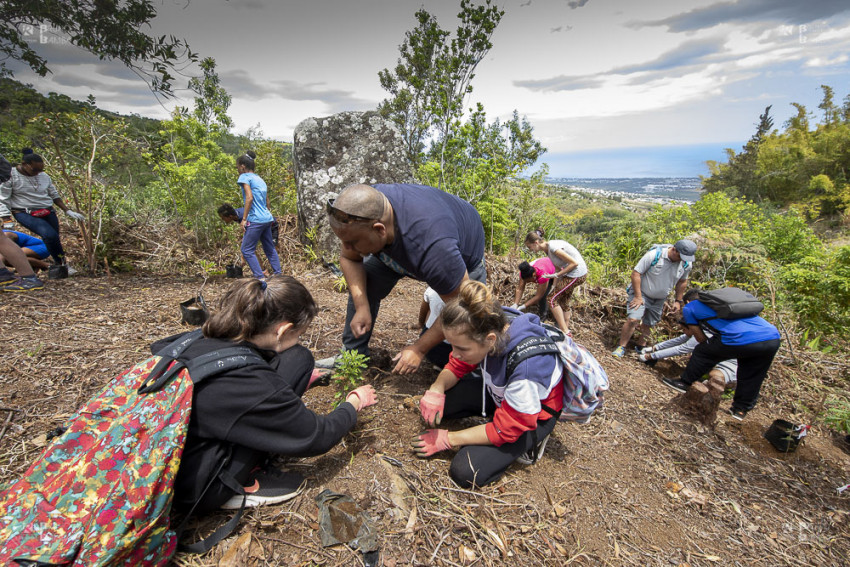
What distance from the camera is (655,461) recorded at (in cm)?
272

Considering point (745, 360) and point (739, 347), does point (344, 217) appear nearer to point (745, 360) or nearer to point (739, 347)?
point (739, 347)

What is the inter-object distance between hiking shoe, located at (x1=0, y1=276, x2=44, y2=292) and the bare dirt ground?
0.79 meters

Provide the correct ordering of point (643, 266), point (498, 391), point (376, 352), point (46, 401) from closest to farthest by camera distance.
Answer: point (498, 391), point (46, 401), point (376, 352), point (643, 266)

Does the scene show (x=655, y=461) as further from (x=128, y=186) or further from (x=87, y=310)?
(x=128, y=186)

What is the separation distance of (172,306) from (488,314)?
14.2 ft

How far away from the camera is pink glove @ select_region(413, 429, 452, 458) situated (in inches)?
88.7

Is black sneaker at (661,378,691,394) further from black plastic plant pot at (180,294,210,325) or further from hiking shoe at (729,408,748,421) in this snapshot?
black plastic plant pot at (180,294,210,325)

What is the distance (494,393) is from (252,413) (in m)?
1.48

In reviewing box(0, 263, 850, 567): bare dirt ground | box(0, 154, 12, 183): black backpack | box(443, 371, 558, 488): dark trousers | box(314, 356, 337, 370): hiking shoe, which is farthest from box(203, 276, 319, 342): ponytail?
box(0, 154, 12, 183): black backpack

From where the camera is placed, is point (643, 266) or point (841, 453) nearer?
point (841, 453)

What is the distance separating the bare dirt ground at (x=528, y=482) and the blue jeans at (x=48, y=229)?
1948 mm

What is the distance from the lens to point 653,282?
190 inches

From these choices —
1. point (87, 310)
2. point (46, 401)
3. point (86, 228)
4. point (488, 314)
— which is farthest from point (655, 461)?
point (86, 228)

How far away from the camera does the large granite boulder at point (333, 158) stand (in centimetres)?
695
